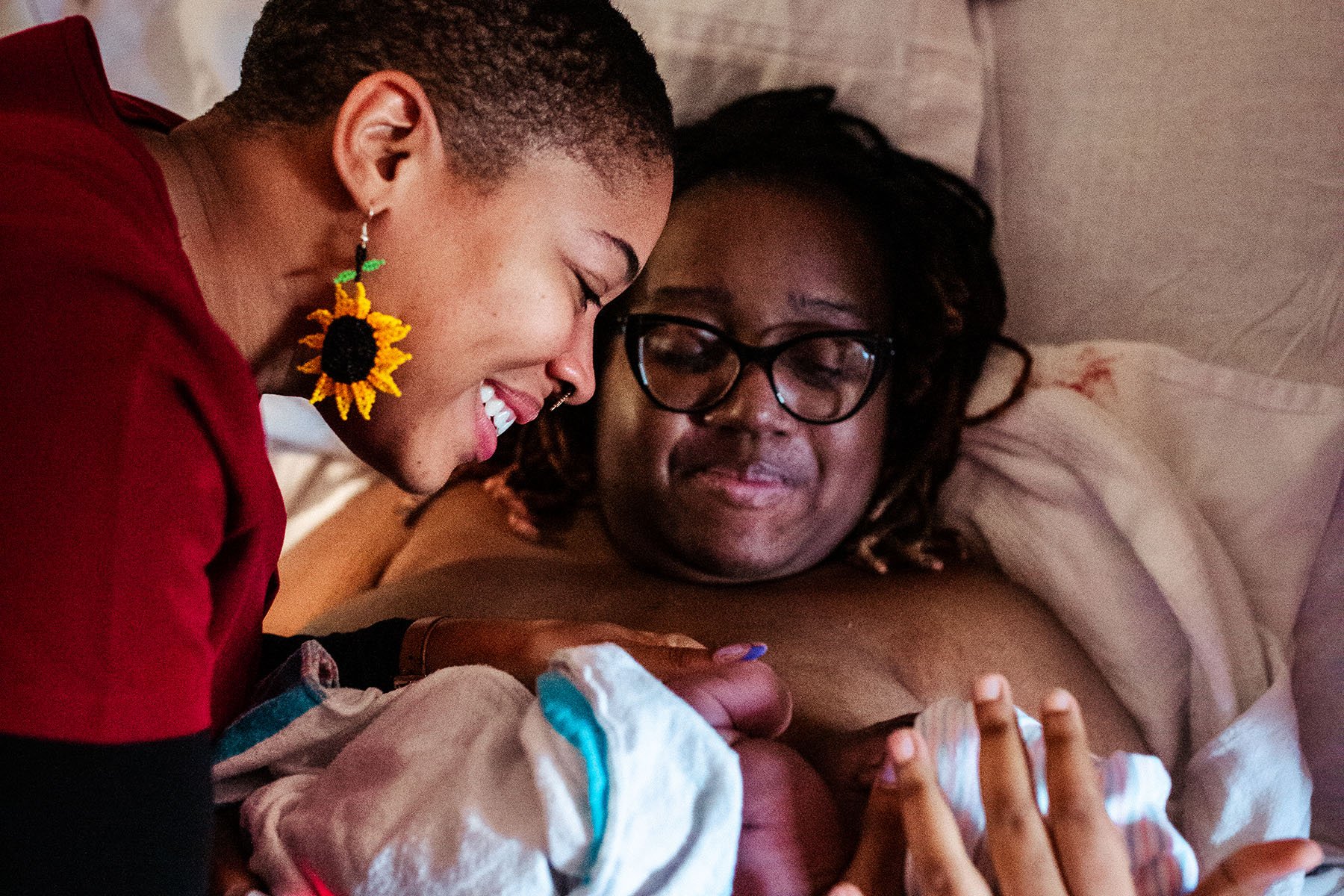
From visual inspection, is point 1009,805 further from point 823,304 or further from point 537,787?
point 823,304

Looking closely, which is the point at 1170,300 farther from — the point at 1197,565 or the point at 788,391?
the point at 788,391

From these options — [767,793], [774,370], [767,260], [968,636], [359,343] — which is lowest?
[968,636]

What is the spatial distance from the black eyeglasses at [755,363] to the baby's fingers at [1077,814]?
0.57m

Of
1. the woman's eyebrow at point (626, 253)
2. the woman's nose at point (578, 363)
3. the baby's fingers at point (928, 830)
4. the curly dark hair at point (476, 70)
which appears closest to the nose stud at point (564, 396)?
the woman's nose at point (578, 363)

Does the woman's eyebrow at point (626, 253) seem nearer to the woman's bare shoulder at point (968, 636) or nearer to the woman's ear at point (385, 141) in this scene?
the woman's ear at point (385, 141)

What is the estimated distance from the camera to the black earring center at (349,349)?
99 centimetres

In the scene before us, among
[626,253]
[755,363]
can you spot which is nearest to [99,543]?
[626,253]

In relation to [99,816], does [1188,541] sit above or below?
below

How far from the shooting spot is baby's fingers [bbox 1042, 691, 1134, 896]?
98 centimetres

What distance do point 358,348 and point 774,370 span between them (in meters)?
0.64

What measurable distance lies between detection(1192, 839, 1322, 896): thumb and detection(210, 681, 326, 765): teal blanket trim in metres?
0.88

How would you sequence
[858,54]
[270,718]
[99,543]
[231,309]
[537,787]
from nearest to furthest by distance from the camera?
[99,543], [537,787], [231,309], [270,718], [858,54]

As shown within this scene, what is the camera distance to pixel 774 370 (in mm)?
1473

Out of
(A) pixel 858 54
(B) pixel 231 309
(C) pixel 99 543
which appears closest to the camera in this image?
(C) pixel 99 543
